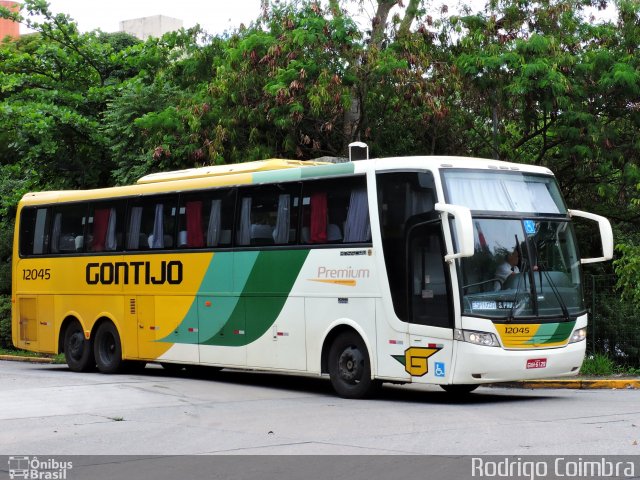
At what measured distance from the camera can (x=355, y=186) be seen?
1609 centimetres

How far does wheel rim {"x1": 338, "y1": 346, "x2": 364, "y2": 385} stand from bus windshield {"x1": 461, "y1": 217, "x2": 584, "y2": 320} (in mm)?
2168

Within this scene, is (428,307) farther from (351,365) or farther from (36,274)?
(36,274)

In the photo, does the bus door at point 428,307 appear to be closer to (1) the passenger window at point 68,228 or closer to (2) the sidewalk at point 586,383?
(2) the sidewalk at point 586,383

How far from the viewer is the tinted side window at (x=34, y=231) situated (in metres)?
23.4

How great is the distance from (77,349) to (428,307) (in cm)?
1024

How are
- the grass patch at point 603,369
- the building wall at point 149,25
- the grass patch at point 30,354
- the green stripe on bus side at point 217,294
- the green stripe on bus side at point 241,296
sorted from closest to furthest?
the green stripe on bus side at point 241,296 → the green stripe on bus side at point 217,294 → the grass patch at point 603,369 → the grass patch at point 30,354 → the building wall at point 149,25

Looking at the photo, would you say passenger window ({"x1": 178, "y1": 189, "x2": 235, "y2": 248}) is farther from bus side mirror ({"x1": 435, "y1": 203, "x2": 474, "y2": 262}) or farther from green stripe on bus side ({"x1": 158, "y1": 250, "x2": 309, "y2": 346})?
bus side mirror ({"x1": 435, "y1": 203, "x2": 474, "y2": 262})

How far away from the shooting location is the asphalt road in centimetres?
1055

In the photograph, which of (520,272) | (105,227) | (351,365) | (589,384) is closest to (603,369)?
(589,384)

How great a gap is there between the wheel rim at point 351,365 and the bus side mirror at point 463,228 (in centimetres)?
250

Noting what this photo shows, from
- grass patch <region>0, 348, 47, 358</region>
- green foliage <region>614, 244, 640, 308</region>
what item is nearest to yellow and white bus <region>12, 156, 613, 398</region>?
green foliage <region>614, 244, 640, 308</region>

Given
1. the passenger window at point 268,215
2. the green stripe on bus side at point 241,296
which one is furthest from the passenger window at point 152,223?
the passenger window at point 268,215

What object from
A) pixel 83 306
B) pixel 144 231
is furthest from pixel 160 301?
pixel 83 306

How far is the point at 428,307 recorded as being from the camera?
14930 millimetres
